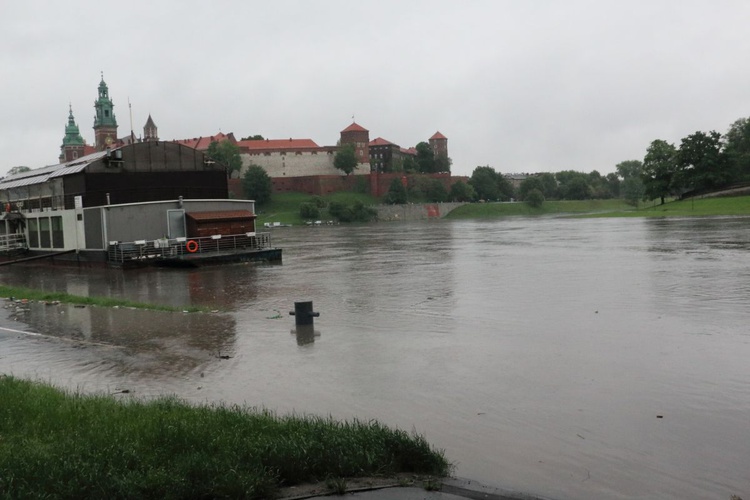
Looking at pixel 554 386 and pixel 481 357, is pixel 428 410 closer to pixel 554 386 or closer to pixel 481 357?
pixel 554 386

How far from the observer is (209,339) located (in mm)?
15844

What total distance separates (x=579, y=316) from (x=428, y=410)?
371 inches

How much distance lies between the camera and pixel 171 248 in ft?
129

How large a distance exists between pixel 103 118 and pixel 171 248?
443ft

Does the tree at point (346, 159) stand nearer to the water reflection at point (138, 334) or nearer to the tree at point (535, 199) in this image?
the tree at point (535, 199)

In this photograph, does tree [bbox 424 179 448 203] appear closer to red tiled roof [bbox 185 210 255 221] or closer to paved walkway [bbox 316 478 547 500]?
red tiled roof [bbox 185 210 255 221]

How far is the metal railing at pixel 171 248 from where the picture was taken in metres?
38.6

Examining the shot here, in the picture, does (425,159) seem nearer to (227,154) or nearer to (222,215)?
(227,154)

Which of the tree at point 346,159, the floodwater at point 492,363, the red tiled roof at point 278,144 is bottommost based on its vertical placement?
the floodwater at point 492,363

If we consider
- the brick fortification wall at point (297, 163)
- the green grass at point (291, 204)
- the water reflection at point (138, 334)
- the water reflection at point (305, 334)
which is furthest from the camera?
the brick fortification wall at point (297, 163)

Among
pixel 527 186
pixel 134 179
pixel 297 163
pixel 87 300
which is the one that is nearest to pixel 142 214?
pixel 134 179

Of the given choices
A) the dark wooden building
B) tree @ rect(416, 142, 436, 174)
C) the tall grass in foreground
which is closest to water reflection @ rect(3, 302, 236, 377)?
the tall grass in foreground

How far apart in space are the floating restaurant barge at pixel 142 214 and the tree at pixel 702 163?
267 ft

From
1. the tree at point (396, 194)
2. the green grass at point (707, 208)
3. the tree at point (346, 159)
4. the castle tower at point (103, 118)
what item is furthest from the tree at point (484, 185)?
the castle tower at point (103, 118)
